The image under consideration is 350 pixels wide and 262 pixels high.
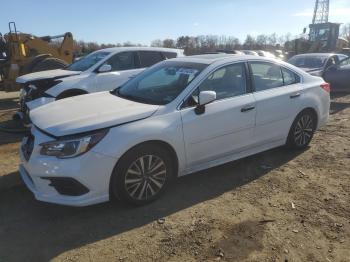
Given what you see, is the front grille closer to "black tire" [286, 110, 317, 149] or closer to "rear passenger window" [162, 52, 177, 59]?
"black tire" [286, 110, 317, 149]

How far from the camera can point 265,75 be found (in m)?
5.53

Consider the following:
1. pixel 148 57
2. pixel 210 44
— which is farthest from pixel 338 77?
pixel 210 44

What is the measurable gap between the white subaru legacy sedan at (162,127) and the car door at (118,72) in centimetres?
300

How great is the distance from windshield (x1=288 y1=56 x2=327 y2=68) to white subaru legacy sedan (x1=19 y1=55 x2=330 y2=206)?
20.5 feet

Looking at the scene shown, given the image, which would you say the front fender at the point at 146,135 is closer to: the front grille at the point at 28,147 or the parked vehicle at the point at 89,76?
the front grille at the point at 28,147

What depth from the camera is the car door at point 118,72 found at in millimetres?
8336

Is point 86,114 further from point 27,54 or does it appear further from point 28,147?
point 27,54

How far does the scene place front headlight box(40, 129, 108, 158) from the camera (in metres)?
3.83

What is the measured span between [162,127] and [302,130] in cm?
285

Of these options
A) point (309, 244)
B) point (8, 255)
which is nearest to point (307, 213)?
point (309, 244)

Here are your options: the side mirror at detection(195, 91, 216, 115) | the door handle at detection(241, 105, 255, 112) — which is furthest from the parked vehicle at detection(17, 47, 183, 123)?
the door handle at detection(241, 105, 255, 112)

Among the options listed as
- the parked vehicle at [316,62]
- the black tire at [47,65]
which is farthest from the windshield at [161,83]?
the parked vehicle at [316,62]

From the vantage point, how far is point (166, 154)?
4.37 m

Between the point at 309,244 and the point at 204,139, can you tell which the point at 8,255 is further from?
the point at 309,244
